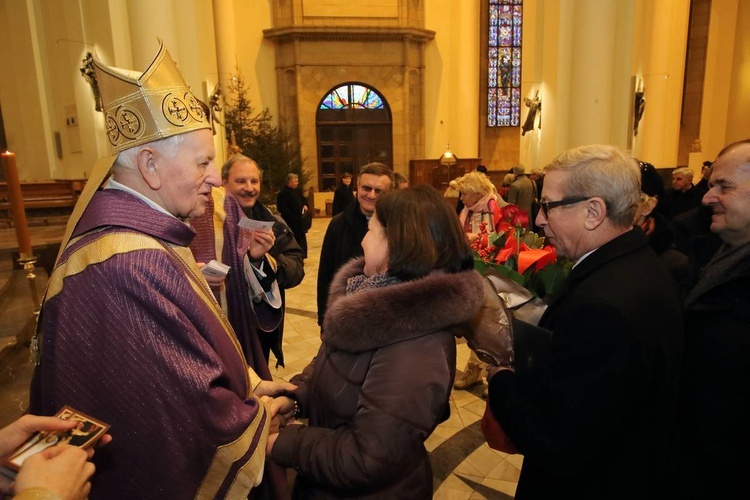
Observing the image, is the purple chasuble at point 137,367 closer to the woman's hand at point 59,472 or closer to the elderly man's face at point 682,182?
the woman's hand at point 59,472

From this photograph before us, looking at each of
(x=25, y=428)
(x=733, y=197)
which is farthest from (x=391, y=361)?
(x=733, y=197)

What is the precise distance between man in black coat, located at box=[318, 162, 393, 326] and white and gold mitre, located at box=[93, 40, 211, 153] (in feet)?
6.27

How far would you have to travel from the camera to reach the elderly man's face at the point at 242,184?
3031 millimetres

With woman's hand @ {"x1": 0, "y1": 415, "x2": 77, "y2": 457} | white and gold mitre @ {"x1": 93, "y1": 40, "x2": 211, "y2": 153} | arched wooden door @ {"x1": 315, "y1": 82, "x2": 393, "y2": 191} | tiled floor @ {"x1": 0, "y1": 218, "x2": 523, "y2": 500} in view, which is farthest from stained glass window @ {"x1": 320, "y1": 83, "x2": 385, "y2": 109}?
woman's hand @ {"x1": 0, "y1": 415, "x2": 77, "y2": 457}

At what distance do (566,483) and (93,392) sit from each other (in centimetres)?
126

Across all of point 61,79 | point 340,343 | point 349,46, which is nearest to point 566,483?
point 340,343

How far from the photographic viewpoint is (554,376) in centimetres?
122

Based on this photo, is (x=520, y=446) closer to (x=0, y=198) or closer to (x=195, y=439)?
(x=195, y=439)

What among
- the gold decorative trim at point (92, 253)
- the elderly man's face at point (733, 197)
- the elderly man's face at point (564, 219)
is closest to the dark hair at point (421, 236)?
the elderly man's face at point (564, 219)

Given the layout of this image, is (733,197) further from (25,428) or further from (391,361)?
(25,428)

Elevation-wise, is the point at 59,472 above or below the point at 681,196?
above

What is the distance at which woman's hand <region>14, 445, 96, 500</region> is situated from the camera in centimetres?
81

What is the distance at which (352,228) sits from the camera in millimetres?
3260

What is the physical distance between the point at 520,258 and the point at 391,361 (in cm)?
90
